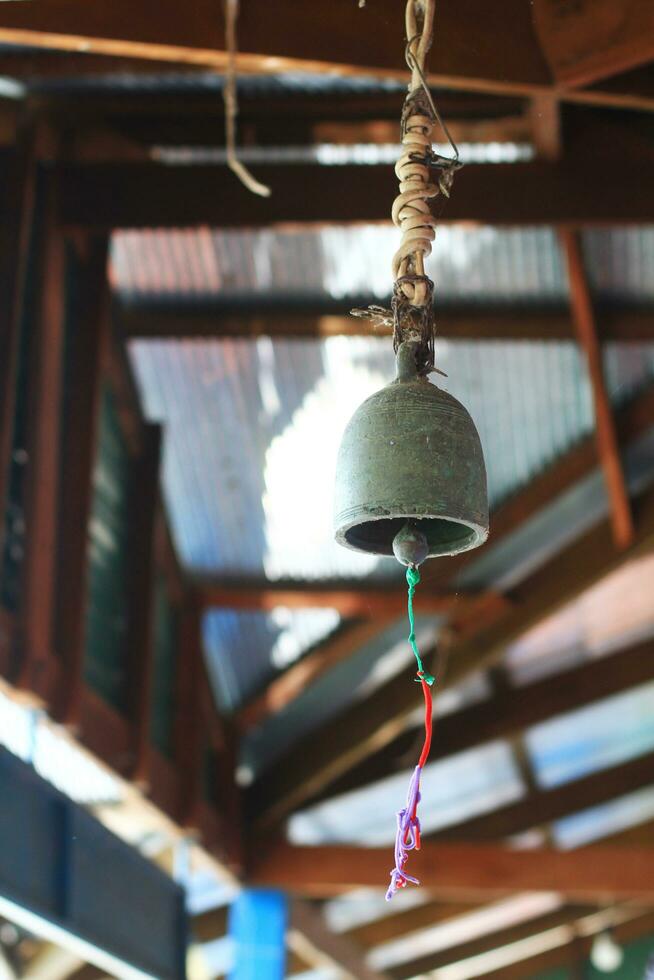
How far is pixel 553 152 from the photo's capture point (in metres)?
4.27

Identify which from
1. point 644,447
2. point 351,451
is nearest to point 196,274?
point 644,447

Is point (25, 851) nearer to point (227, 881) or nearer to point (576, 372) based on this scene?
point (576, 372)

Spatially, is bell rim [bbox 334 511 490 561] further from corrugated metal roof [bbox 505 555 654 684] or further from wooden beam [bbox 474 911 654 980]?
wooden beam [bbox 474 911 654 980]

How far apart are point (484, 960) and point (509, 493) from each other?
8.08 m

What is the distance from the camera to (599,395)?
519 centimetres

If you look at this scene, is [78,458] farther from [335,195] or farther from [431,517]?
[431,517]

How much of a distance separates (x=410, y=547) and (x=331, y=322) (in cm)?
338

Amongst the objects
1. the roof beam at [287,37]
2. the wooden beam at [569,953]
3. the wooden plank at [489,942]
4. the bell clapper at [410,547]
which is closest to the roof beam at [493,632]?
the roof beam at [287,37]

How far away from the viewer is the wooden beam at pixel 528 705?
7.46 meters

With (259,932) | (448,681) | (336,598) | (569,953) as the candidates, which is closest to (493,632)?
(448,681)

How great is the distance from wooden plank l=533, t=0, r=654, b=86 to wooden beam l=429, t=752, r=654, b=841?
631 centimetres

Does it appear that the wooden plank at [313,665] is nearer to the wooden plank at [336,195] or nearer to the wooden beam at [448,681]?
the wooden beam at [448,681]

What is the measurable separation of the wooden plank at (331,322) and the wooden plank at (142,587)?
0.55m

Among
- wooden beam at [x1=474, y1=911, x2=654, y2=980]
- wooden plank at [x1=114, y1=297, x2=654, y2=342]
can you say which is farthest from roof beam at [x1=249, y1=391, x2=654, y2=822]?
wooden beam at [x1=474, y1=911, x2=654, y2=980]
